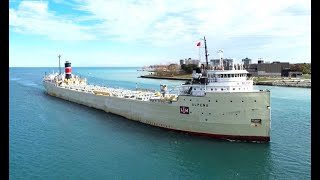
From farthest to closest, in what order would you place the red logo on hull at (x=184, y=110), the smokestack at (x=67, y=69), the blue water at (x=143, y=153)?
the smokestack at (x=67, y=69), the red logo on hull at (x=184, y=110), the blue water at (x=143, y=153)

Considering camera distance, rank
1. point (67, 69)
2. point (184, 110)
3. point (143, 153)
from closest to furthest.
A: 1. point (143, 153)
2. point (184, 110)
3. point (67, 69)

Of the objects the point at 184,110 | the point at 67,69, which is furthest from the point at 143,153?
the point at 67,69

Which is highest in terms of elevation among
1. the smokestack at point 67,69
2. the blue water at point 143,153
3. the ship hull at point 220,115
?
the smokestack at point 67,69

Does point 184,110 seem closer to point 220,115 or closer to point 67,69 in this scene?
point 220,115

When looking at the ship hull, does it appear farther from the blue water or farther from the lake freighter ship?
the blue water

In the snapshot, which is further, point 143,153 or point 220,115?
point 220,115

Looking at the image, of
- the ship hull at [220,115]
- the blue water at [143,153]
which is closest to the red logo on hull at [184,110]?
the ship hull at [220,115]

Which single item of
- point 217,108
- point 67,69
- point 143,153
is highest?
point 67,69

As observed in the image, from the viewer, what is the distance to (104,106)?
116ft

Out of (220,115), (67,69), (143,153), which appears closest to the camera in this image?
(143,153)

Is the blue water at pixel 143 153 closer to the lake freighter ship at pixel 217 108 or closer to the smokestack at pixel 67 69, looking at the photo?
the lake freighter ship at pixel 217 108

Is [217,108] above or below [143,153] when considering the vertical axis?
above

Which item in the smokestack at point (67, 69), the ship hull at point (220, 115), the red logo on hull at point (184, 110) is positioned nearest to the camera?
the ship hull at point (220, 115)

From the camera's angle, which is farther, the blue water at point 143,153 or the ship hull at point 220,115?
the ship hull at point 220,115
